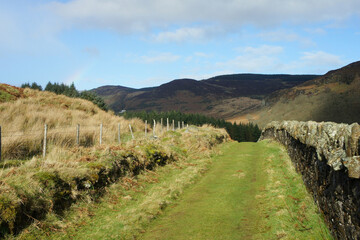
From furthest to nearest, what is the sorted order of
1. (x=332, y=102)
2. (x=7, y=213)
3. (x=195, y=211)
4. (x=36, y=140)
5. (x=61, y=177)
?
(x=332, y=102) → (x=36, y=140) → (x=195, y=211) → (x=61, y=177) → (x=7, y=213)

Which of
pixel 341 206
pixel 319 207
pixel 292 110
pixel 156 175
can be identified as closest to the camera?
pixel 341 206

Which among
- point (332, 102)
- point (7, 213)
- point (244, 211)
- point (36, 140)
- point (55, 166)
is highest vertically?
point (332, 102)

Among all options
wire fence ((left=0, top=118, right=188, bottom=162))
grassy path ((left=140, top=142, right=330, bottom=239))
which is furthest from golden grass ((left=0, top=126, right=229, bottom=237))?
grassy path ((left=140, top=142, right=330, bottom=239))

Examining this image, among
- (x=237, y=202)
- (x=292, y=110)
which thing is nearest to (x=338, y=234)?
(x=237, y=202)

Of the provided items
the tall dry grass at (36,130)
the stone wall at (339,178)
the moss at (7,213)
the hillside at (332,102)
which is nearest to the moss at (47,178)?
the moss at (7,213)

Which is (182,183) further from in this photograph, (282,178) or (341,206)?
(341,206)

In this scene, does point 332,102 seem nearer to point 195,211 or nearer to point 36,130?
point 36,130

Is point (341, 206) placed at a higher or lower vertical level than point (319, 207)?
higher

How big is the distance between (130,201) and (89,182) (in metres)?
1.41

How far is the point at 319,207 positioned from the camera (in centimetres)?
723

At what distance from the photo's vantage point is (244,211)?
8266 mm

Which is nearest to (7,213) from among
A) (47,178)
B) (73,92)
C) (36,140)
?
(47,178)

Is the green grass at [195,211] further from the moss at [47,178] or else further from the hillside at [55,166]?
the moss at [47,178]

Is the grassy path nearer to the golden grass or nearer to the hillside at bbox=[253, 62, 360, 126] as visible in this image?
the golden grass
